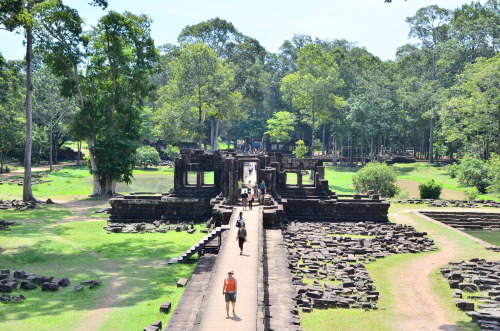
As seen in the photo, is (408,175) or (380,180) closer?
(380,180)

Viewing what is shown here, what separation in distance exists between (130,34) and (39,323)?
34.7 metres

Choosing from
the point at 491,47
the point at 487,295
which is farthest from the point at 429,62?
the point at 487,295

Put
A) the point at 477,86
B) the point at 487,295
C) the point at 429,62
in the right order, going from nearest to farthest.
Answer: the point at 487,295 → the point at 477,86 → the point at 429,62

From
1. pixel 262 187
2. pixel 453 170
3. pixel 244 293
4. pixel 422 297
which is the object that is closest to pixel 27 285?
pixel 244 293

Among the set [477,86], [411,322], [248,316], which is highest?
[477,86]

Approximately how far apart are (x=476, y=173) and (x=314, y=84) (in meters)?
28.2

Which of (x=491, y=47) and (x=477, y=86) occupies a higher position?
(x=491, y=47)

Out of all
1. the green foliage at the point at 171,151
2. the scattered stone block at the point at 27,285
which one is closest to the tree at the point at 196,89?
the green foliage at the point at 171,151

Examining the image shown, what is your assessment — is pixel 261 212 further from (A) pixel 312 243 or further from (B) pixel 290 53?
(B) pixel 290 53

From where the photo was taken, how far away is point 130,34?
154 ft

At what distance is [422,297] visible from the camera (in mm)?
21438

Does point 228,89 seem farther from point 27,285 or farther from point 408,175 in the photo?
point 27,285

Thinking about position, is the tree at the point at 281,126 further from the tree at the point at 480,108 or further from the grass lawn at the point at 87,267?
the grass lawn at the point at 87,267

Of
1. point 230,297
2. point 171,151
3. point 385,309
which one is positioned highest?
point 171,151
